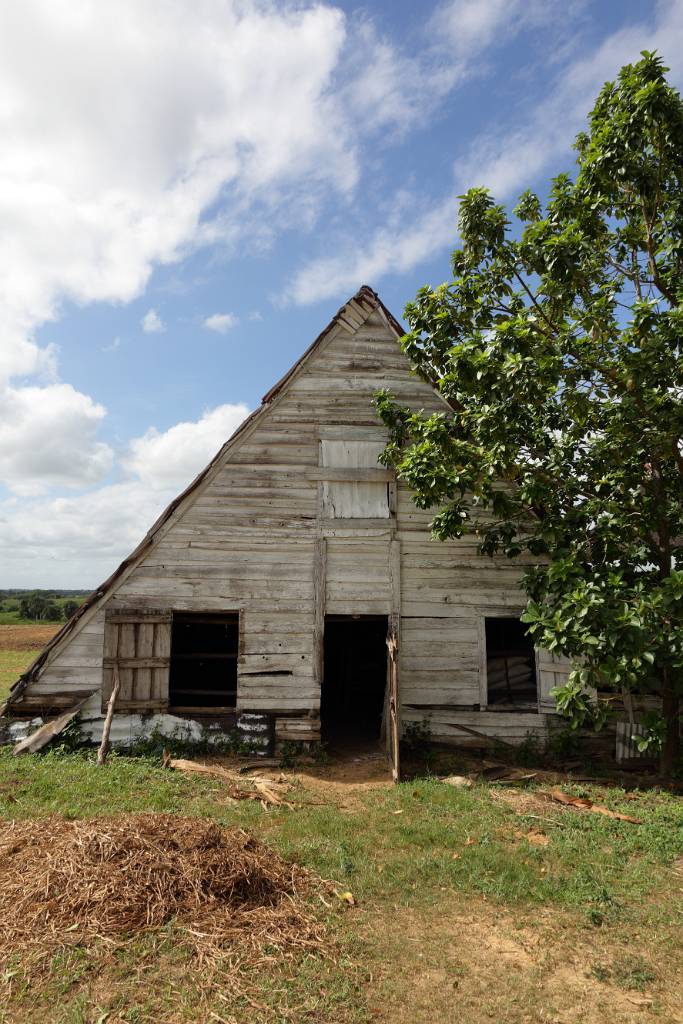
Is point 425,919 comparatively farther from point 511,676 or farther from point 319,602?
point 511,676

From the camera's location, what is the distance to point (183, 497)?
11.3m

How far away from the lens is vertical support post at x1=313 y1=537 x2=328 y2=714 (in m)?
11.2

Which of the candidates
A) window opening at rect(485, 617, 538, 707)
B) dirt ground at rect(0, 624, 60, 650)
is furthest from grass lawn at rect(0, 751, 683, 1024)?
dirt ground at rect(0, 624, 60, 650)

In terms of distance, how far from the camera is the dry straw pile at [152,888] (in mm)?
5125

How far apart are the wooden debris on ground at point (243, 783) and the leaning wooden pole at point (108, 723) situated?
1004mm

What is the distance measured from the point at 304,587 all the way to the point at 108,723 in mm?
3992

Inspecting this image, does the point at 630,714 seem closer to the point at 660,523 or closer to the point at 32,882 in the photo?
the point at 660,523

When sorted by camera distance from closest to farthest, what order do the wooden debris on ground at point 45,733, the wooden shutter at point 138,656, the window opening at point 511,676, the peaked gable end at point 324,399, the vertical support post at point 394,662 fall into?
the vertical support post at point 394,662 < the wooden debris on ground at point 45,733 < the wooden shutter at point 138,656 < the peaked gable end at point 324,399 < the window opening at point 511,676

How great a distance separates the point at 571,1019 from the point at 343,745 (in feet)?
27.3

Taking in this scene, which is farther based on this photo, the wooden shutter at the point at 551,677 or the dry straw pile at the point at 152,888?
the wooden shutter at the point at 551,677

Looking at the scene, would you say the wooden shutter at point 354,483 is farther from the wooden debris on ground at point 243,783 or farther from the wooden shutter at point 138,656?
the wooden debris on ground at point 243,783

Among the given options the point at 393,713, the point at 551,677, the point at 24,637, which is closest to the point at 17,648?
the point at 24,637

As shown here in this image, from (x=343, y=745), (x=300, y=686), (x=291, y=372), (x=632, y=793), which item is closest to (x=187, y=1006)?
(x=300, y=686)

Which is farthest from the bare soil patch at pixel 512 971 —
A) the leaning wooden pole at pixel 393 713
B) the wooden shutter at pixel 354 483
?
the wooden shutter at pixel 354 483
